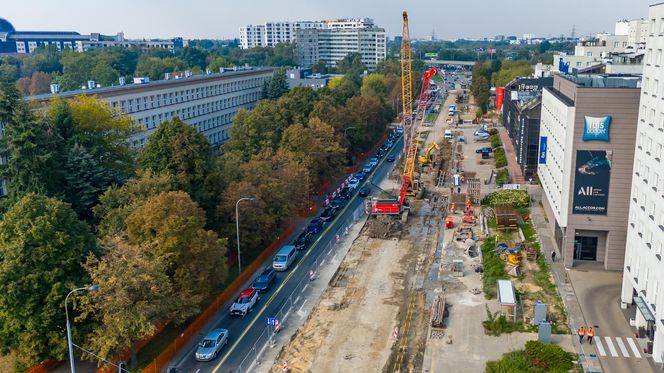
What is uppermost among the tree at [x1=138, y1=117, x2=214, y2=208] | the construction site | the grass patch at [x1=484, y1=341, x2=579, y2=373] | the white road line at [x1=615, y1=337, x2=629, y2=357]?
the tree at [x1=138, y1=117, x2=214, y2=208]

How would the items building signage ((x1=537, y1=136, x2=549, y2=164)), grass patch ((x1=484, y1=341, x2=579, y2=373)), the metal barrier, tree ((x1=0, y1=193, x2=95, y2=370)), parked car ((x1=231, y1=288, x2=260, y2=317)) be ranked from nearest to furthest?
tree ((x1=0, y1=193, x2=95, y2=370)), grass patch ((x1=484, y1=341, x2=579, y2=373)), the metal barrier, parked car ((x1=231, y1=288, x2=260, y2=317)), building signage ((x1=537, y1=136, x2=549, y2=164))

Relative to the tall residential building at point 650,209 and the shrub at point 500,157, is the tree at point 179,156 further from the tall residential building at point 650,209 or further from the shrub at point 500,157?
the shrub at point 500,157

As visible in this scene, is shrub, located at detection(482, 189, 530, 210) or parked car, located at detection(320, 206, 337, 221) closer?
parked car, located at detection(320, 206, 337, 221)

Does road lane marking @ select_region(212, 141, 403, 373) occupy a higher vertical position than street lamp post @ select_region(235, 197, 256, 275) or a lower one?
lower


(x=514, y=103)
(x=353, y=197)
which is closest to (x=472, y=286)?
(x=353, y=197)

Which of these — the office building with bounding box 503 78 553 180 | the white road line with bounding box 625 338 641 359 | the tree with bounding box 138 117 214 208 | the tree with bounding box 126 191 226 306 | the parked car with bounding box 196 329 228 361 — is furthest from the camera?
the office building with bounding box 503 78 553 180

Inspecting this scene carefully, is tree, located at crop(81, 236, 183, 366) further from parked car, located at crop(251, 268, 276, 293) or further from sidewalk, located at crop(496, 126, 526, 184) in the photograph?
sidewalk, located at crop(496, 126, 526, 184)

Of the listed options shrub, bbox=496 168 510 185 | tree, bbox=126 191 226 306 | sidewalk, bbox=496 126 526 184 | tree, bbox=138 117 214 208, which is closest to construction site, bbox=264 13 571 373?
shrub, bbox=496 168 510 185

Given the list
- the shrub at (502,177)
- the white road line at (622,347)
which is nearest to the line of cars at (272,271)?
the shrub at (502,177)

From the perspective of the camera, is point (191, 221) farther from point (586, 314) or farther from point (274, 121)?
point (274, 121)
